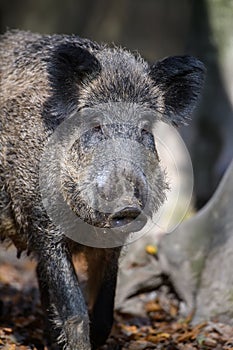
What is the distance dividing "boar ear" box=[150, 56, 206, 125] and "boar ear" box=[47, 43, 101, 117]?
1.88 feet

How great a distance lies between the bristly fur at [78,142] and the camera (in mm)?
5918

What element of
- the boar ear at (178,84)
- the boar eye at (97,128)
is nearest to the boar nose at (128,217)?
the boar eye at (97,128)

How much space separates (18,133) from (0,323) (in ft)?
6.83

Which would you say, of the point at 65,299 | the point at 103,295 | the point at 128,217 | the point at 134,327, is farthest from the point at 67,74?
the point at 134,327

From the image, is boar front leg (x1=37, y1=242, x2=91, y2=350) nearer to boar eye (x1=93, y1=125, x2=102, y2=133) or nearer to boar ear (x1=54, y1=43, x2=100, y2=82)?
boar eye (x1=93, y1=125, x2=102, y2=133)

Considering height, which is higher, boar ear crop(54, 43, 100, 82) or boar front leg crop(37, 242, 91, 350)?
boar ear crop(54, 43, 100, 82)

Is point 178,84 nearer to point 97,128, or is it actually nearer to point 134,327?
point 97,128

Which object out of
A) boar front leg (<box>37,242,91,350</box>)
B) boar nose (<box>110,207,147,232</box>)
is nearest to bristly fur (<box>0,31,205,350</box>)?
boar front leg (<box>37,242,91,350</box>)

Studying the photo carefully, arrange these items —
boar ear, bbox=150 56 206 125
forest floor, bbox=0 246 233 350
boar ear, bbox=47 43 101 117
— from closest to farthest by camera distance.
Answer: boar ear, bbox=47 43 101 117 → boar ear, bbox=150 56 206 125 → forest floor, bbox=0 246 233 350

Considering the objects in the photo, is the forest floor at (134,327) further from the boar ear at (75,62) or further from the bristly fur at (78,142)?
the boar ear at (75,62)

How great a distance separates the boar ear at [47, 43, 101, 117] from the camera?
619cm

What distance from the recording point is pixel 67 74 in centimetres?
627

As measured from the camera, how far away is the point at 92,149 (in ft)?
19.2

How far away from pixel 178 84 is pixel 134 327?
2.57 meters
